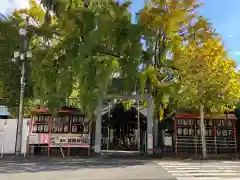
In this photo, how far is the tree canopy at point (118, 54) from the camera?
32.6ft

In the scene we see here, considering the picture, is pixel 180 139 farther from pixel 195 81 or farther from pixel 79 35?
pixel 79 35

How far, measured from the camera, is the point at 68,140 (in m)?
17.0

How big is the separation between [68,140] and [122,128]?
6332 millimetres

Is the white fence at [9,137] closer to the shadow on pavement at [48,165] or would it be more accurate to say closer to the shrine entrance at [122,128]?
the shadow on pavement at [48,165]

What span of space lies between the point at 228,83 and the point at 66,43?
33.5 feet

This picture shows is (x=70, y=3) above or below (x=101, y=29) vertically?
above

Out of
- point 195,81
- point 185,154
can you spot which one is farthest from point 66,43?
point 185,154

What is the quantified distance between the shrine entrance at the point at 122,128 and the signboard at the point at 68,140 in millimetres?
3672

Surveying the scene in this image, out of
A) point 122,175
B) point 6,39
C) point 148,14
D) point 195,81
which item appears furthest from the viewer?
point 6,39

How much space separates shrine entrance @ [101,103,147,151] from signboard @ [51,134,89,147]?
3.67 meters

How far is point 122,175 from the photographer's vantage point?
9.66 m

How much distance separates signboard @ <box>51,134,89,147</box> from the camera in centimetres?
1694

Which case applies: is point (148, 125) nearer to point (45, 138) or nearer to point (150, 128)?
point (150, 128)

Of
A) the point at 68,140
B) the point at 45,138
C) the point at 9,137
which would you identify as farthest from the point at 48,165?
the point at 9,137
